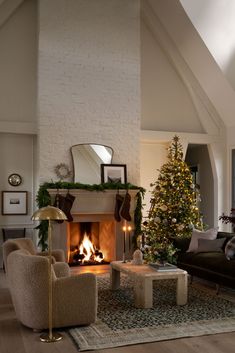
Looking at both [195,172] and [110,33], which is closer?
[110,33]

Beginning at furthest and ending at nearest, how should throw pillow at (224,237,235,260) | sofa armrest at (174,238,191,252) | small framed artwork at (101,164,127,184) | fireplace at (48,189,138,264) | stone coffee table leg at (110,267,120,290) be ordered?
small framed artwork at (101,164,127,184) → fireplace at (48,189,138,264) → sofa armrest at (174,238,191,252) → stone coffee table leg at (110,267,120,290) → throw pillow at (224,237,235,260)

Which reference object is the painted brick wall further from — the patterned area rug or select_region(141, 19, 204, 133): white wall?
the patterned area rug

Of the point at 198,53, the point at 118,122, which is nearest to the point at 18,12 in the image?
the point at 118,122

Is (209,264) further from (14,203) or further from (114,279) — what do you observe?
(14,203)

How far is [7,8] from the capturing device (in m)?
7.63

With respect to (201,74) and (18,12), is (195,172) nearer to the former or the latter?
(201,74)

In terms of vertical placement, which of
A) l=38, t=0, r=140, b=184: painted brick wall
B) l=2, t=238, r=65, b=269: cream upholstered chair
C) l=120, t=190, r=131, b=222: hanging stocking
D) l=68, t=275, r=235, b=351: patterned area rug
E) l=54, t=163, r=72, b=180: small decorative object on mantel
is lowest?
l=68, t=275, r=235, b=351: patterned area rug

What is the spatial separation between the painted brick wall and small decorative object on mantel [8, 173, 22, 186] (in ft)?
2.40

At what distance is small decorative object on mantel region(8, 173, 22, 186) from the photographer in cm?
782

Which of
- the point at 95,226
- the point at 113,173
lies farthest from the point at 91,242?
the point at 113,173

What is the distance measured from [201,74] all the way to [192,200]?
2.68m

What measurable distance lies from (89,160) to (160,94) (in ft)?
8.07

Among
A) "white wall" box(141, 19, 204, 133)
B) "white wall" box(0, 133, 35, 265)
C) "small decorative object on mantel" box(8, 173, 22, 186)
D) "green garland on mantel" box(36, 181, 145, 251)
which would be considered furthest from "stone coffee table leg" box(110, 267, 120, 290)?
"white wall" box(141, 19, 204, 133)

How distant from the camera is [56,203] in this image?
720 cm
